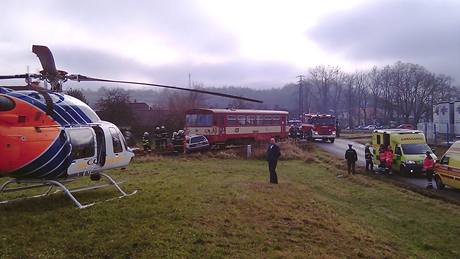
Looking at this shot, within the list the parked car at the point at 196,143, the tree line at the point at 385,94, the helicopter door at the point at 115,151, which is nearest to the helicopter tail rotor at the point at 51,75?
the helicopter door at the point at 115,151

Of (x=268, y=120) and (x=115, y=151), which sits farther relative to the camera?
(x=268, y=120)

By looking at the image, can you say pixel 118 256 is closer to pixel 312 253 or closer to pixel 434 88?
pixel 312 253

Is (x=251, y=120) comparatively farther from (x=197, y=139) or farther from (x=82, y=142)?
(x=82, y=142)

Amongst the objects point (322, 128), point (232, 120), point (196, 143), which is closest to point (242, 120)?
point (232, 120)

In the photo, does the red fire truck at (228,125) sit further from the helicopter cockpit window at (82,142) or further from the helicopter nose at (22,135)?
the helicopter nose at (22,135)

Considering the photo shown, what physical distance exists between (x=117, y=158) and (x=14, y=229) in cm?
420

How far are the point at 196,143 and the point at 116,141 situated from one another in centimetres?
1915

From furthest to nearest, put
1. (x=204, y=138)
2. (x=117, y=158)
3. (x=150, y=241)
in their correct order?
(x=204, y=138), (x=117, y=158), (x=150, y=241)

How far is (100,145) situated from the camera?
11.6 metres

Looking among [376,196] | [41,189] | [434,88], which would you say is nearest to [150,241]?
[41,189]

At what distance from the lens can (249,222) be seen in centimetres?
1015

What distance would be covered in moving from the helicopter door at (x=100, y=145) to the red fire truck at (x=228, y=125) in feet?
67.2

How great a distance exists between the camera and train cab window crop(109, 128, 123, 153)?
12.2 metres

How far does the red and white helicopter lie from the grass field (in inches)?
34.0
